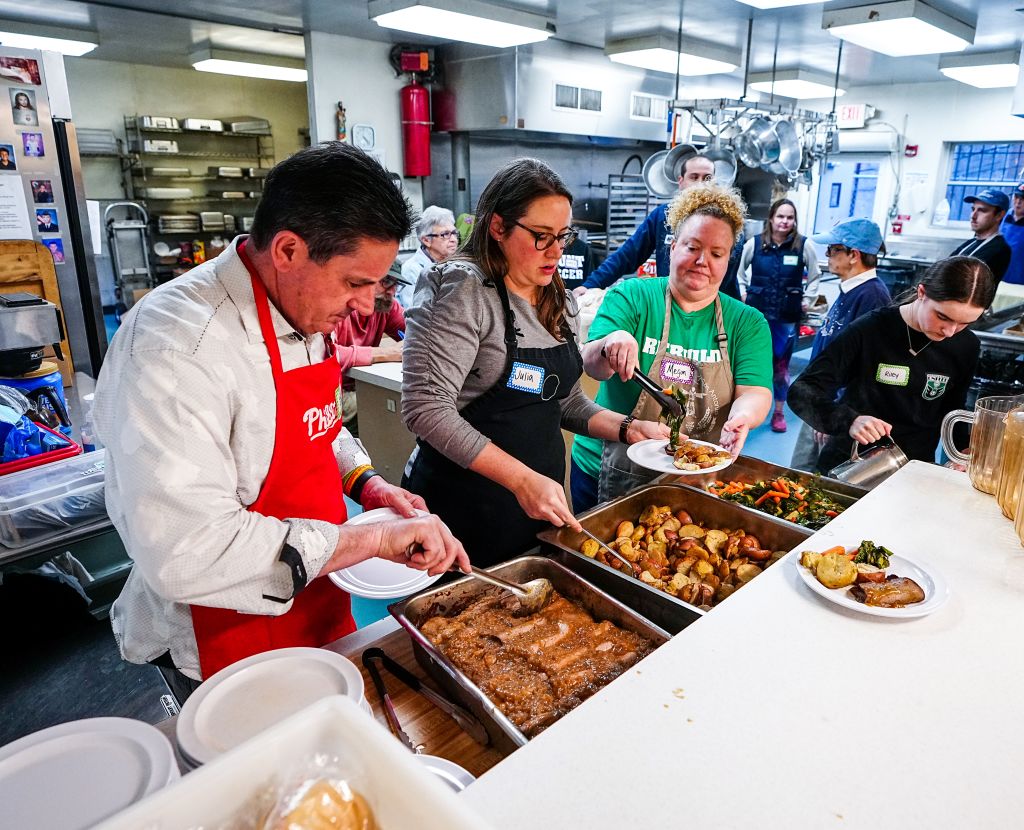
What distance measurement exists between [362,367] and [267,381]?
105 inches

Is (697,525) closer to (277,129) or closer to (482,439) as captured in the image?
(482,439)

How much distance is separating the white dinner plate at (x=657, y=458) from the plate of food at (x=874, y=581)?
1.86ft

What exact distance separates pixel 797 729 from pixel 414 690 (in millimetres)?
612

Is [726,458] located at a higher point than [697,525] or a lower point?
higher

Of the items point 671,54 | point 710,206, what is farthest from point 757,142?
point 710,206

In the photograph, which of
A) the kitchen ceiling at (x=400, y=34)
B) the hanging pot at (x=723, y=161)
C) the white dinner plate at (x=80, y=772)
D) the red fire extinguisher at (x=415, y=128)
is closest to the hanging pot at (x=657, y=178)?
the hanging pot at (x=723, y=161)

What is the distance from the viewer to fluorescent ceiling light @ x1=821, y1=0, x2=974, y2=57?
15.4ft

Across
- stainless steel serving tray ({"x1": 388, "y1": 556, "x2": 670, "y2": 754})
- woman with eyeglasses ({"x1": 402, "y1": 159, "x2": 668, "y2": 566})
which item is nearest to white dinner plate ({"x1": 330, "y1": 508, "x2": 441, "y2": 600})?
stainless steel serving tray ({"x1": 388, "y1": 556, "x2": 670, "y2": 754})

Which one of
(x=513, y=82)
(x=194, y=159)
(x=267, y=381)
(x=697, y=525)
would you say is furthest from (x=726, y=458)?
(x=194, y=159)

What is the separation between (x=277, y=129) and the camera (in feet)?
33.4

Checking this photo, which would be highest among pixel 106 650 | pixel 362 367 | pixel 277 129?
pixel 277 129

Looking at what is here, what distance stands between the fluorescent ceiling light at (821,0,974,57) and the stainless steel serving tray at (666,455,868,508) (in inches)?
161

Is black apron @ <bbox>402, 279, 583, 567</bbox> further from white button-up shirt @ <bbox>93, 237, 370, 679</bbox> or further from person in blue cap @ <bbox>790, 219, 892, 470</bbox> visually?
person in blue cap @ <bbox>790, 219, 892, 470</bbox>

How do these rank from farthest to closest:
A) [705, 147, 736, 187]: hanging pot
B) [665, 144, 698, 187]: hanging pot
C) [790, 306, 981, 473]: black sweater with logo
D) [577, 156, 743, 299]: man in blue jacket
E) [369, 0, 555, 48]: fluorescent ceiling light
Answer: [705, 147, 736, 187]: hanging pot
[665, 144, 698, 187]: hanging pot
[369, 0, 555, 48]: fluorescent ceiling light
[577, 156, 743, 299]: man in blue jacket
[790, 306, 981, 473]: black sweater with logo
